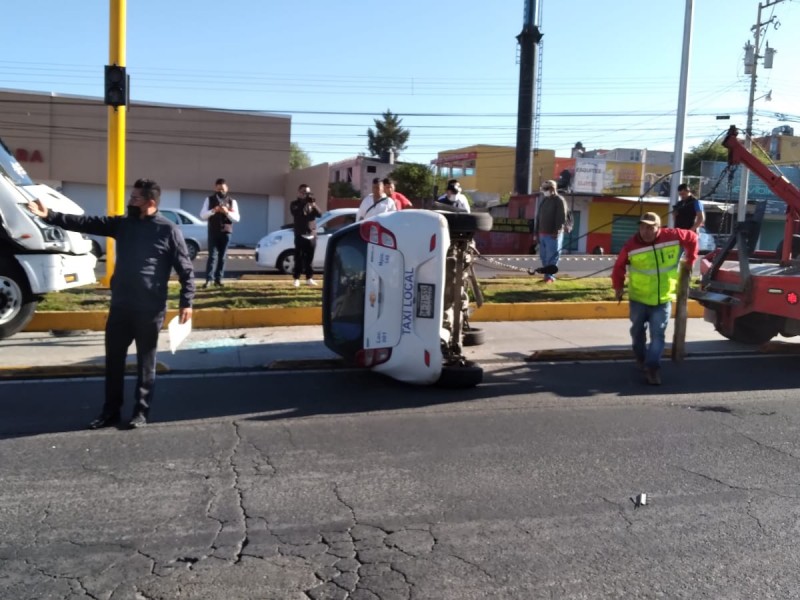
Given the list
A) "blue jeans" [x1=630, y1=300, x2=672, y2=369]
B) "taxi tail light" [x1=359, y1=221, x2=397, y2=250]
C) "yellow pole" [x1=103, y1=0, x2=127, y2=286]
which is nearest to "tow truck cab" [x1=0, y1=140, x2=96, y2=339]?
"yellow pole" [x1=103, y1=0, x2=127, y2=286]

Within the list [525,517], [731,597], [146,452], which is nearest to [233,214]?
[146,452]

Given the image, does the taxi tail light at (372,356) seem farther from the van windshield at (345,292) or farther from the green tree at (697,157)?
the green tree at (697,157)

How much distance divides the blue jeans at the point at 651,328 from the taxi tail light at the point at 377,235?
109 inches

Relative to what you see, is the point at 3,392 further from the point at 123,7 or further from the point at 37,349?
the point at 123,7

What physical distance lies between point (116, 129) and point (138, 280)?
21.7 ft

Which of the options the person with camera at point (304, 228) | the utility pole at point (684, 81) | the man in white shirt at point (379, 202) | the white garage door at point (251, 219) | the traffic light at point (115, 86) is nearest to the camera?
the man in white shirt at point (379, 202)

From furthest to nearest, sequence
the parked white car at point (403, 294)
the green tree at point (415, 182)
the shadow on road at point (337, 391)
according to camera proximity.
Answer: the green tree at point (415, 182) → the parked white car at point (403, 294) → the shadow on road at point (337, 391)

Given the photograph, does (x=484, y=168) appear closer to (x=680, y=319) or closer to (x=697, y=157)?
(x=697, y=157)

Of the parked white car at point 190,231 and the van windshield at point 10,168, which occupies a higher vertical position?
the van windshield at point 10,168

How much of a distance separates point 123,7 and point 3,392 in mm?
6814

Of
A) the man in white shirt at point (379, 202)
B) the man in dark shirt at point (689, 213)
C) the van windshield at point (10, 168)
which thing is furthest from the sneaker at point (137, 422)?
the man in dark shirt at point (689, 213)

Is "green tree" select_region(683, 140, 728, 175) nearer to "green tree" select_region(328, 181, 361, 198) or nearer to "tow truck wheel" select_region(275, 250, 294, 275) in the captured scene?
"green tree" select_region(328, 181, 361, 198)

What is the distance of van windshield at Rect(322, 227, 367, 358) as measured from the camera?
22.9ft

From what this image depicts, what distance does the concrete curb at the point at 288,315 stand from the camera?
9609 millimetres
